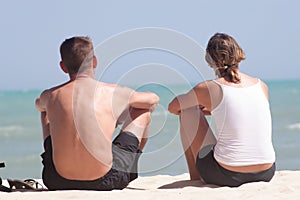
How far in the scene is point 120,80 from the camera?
4457 mm

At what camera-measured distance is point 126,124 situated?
175 inches

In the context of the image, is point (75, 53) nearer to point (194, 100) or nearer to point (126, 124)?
point (126, 124)

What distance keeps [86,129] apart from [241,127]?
1.00 meters

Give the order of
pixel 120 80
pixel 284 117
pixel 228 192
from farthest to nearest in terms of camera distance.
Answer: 1. pixel 284 117
2. pixel 120 80
3. pixel 228 192

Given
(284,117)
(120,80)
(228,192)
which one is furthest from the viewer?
(284,117)

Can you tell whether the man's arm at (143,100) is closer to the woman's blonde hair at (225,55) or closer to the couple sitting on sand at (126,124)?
the couple sitting on sand at (126,124)

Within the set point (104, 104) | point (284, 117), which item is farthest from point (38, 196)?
point (284, 117)

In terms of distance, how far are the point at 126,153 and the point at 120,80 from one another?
499 millimetres

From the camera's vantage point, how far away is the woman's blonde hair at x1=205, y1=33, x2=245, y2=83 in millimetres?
4363

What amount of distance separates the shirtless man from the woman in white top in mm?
463

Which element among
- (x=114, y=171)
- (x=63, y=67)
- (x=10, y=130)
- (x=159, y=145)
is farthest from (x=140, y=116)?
(x=10, y=130)

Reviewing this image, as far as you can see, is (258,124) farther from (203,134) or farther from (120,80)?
(120,80)

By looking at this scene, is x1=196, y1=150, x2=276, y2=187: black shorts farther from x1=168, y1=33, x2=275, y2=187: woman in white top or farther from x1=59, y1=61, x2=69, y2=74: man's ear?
x1=59, y1=61, x2=69, y2=74: man's ear

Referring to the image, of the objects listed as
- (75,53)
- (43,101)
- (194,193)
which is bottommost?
(194,193)
